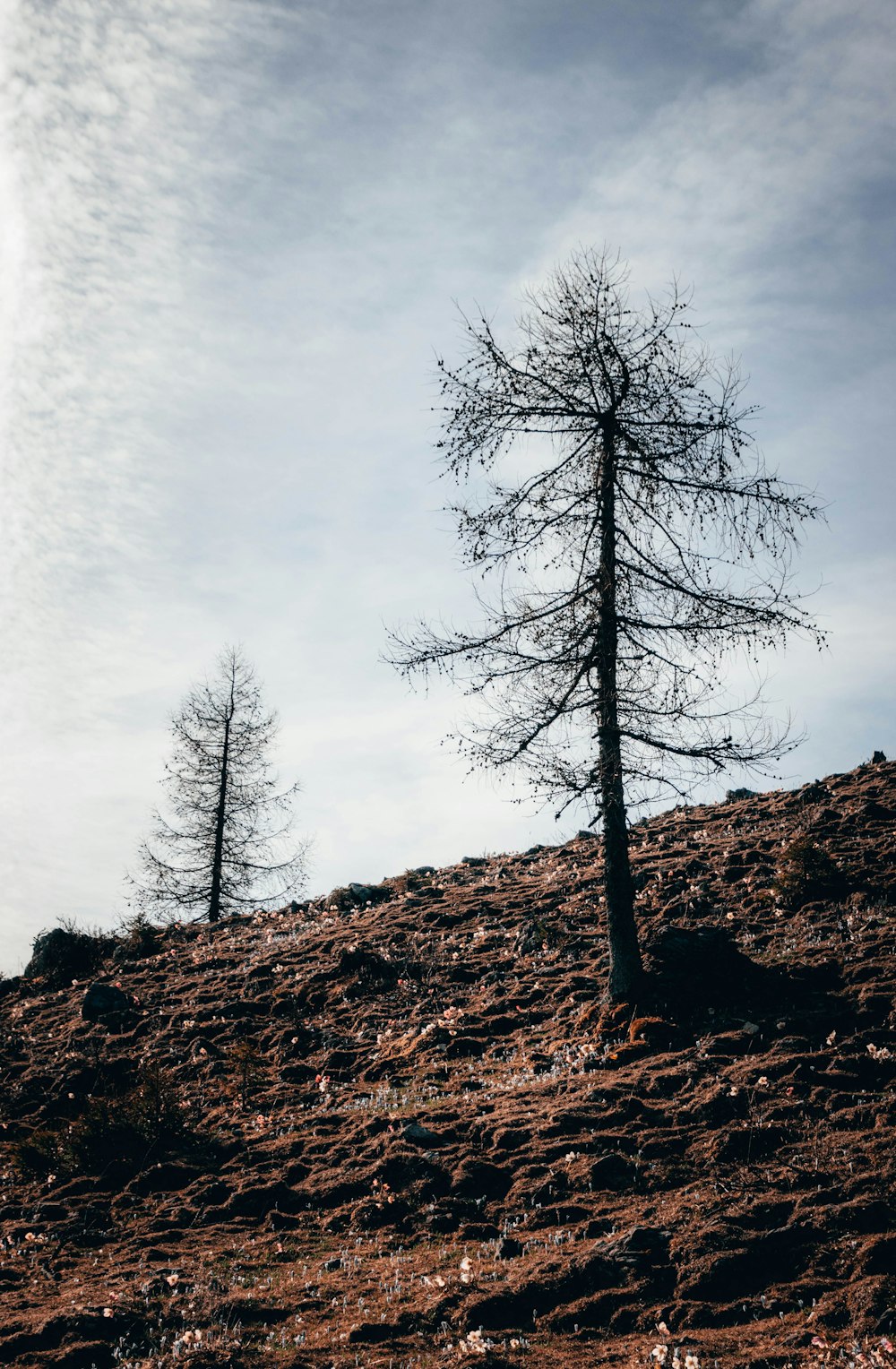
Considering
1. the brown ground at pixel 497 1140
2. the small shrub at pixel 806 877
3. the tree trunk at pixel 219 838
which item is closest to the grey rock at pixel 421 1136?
the brown ground at pixel 497 1140

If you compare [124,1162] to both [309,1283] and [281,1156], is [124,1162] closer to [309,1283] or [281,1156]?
[281,1156]

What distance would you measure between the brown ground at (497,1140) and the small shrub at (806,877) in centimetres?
5

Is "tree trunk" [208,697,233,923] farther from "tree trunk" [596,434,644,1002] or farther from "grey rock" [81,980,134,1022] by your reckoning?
"tree trunk" [596,434,644,1002]

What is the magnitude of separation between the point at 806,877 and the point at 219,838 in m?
18.6

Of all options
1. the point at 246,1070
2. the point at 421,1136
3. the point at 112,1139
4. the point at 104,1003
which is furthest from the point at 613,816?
the point at 104,1003

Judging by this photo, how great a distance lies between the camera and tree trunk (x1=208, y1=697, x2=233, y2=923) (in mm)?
26125

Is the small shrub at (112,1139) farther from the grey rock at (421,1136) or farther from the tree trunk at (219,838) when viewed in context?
the tree trunk at (219,838)

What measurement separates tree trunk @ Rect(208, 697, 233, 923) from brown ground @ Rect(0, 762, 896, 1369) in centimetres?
924

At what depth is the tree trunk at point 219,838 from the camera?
85.7ft

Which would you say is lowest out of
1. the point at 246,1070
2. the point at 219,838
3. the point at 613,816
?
the point at 246,1070

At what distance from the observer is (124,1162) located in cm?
1020

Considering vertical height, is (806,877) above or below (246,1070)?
above

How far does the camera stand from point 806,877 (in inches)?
504

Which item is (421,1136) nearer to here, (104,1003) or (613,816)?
(613,816)
